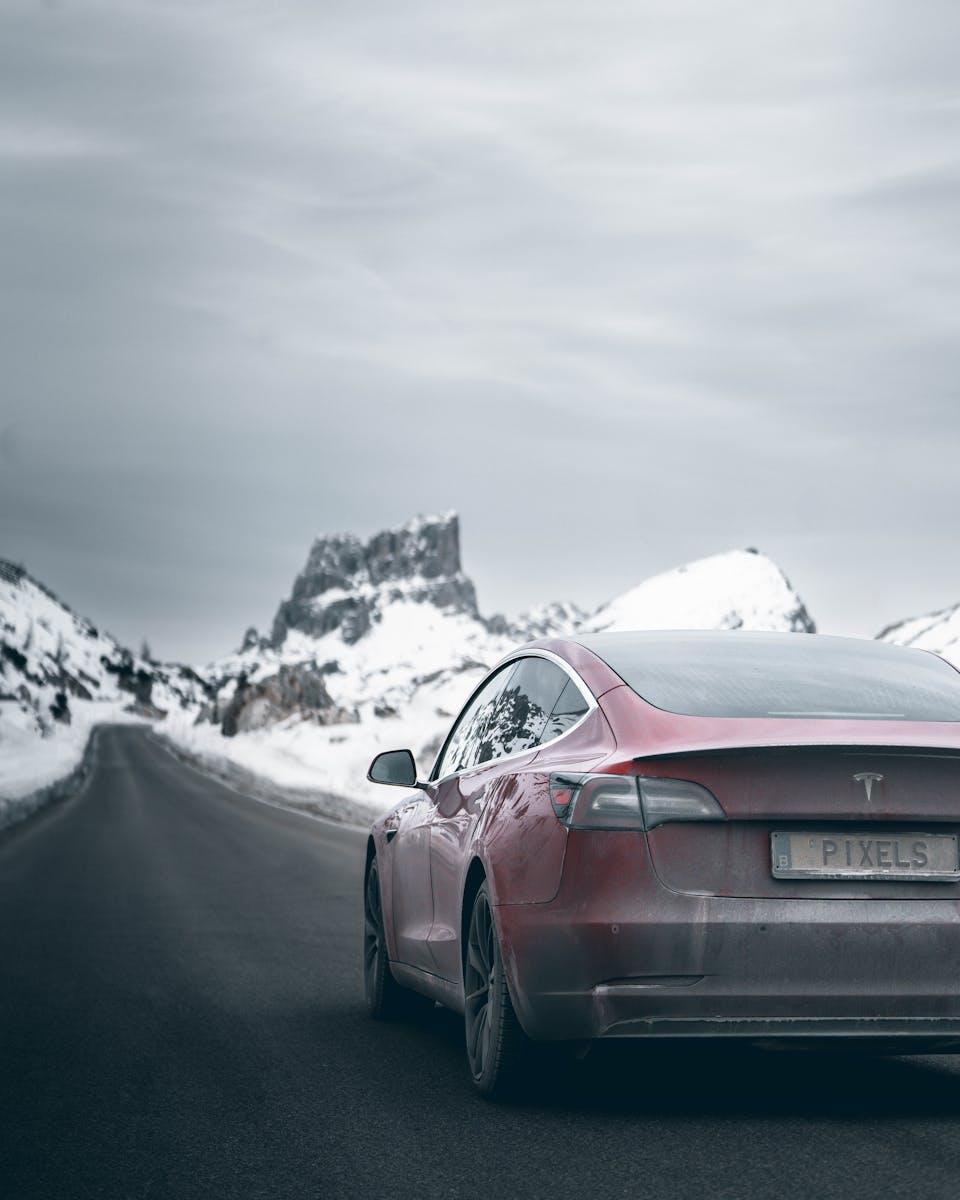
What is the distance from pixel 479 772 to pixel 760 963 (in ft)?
5.41

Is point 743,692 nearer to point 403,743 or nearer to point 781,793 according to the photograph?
point 781,793

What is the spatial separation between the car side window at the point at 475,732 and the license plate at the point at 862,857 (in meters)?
1.72

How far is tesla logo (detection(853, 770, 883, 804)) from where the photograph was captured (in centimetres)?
472

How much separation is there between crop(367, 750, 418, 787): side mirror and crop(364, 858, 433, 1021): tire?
655 mm

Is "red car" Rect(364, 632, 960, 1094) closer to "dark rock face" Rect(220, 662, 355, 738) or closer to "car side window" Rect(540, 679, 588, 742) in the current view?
"car side window" Rect(540, 679, 588, 742)

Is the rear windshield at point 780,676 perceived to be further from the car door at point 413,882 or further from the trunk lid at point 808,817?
the car door at point 413,882

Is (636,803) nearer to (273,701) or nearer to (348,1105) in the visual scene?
(348,1105)

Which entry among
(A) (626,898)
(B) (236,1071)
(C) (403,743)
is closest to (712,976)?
(A) (626,898)

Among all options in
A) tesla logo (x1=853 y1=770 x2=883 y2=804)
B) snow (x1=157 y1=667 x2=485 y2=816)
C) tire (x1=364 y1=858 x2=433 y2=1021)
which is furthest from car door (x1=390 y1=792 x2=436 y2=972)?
snow (x1=157 y1=667 x2=485 y2=816)

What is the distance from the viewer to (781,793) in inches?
186

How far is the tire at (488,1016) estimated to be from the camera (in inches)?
203

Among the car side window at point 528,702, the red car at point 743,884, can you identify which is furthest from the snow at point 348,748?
the red car at point 743,884

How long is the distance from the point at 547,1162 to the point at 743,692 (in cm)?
166

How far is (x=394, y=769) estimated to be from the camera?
711 centimetres
